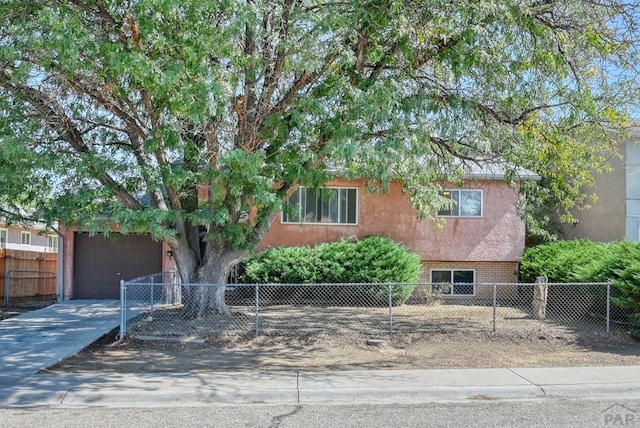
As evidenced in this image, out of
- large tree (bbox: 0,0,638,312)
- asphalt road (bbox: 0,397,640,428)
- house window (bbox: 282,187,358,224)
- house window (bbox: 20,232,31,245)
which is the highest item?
large tree (bbox: 0,0,638,312)

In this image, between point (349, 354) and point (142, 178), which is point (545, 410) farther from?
point (142, 178)

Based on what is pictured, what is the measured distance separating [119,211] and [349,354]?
4738 millimetres

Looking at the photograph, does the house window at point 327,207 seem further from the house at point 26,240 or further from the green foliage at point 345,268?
the house at point 26,240

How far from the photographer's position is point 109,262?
19.0 meters

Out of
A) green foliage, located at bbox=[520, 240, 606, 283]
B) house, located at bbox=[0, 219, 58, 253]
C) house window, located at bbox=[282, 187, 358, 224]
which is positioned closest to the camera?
green foliage, located at bbox=[520, 240, 606, 283]

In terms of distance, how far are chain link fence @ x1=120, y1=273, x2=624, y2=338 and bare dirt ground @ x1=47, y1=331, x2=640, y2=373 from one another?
47cm

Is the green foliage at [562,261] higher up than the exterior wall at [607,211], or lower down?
lower down

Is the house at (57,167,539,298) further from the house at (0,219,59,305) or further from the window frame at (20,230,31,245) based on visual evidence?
the window frame at (20,230,31,245)

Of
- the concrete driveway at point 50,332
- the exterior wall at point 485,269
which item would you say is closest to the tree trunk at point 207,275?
the concrete driveway at point 50,332

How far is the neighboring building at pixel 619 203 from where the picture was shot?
2180 centimetres

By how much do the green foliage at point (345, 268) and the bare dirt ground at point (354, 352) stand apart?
4498 millimetres

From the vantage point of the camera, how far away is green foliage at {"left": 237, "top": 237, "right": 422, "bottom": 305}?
55.2ft

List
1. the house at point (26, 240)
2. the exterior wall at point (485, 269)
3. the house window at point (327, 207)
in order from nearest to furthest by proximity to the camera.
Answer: the house window at point (327, 207) < the exterior wall at point (485, 269) < the house at point (26, 240)

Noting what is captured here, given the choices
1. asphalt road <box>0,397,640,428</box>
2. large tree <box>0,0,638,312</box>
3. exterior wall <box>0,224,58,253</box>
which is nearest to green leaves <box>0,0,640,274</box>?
large tree <box>0,0,638,312</box>
